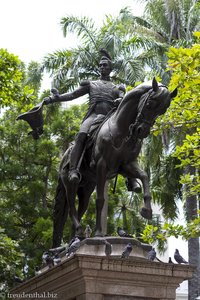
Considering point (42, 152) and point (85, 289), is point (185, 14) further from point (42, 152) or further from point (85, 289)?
point (85, 289)

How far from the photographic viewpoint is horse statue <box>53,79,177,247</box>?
26.5 ft

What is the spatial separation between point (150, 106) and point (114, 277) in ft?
7.85

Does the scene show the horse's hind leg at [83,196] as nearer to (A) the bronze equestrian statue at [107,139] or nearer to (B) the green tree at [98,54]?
(A) the bronze equestrian statue at [107,139]

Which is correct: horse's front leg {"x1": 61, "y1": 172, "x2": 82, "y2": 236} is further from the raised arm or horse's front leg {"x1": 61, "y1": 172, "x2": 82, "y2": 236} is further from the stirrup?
the raised arm

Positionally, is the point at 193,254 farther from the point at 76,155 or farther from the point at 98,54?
the point at 76,155

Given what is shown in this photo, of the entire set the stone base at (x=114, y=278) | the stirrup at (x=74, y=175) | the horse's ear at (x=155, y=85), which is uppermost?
the horse's ear at (x=155, y=85)

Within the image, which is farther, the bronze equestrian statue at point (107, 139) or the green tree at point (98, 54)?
the green tree at point (98, 54)

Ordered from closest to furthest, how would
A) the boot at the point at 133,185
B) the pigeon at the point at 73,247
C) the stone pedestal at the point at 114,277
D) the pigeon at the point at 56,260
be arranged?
1. the stone pedestal at the point at 114,277
2. the pigeon at the point at 73,247
3. the pigeon at the point at 56,260
4. the boot at the point at 133,185

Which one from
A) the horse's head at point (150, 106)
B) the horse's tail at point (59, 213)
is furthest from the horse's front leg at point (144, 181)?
the horse's tail at point (59, 213)

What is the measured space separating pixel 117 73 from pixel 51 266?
1482 centimetres

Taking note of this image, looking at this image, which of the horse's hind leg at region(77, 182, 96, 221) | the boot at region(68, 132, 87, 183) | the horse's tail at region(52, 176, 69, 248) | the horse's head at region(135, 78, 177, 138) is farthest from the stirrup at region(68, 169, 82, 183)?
the horse's head at region(135, 78, 177, 138)

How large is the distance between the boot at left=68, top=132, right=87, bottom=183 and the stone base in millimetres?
1533

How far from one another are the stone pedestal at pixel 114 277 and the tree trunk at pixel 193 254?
36.3ft

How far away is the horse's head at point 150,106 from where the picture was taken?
8.01m
